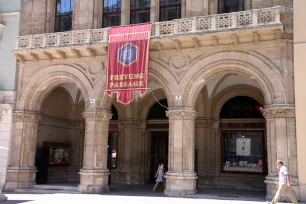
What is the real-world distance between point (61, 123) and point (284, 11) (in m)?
15.2

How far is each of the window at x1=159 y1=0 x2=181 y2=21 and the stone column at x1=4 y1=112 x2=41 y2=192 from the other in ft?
28.9

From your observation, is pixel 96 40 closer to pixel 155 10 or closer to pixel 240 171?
pixel 155 10

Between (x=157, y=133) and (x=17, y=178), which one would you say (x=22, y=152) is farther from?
(x=157, y=133)

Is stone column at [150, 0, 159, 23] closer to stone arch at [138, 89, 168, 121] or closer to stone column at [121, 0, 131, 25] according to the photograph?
stone column at [121, 0, 131, 25]

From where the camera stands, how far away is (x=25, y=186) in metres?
20.5

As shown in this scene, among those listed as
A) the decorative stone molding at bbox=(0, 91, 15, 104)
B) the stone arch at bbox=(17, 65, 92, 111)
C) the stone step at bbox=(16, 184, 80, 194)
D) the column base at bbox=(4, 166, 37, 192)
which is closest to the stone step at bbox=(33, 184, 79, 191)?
the stone step at bbox=(16, 184, 80, 194)

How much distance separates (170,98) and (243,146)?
6.65m

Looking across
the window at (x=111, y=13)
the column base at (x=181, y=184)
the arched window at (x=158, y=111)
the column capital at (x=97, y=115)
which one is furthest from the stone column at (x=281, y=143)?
the window at (x=111, y=13)

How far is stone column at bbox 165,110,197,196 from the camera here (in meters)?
17.4

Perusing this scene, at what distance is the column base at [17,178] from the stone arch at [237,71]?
9441 mm

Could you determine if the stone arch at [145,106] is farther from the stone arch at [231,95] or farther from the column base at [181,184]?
the column base at [181,184]

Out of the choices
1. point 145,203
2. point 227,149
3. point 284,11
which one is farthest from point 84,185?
point 284,11

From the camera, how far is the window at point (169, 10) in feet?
65.4

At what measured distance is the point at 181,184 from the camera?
17.4 meters
